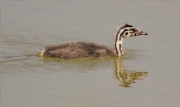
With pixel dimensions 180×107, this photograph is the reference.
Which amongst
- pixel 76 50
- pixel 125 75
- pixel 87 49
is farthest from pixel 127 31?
pixel 125 75

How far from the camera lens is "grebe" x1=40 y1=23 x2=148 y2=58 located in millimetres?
15438

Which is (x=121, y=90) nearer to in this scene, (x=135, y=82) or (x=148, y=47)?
(x=135, y=82)

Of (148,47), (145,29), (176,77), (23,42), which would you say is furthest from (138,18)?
(176,77)

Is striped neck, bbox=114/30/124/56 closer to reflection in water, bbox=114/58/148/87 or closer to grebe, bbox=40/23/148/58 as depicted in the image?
grebe, bbox=40/23/148/58

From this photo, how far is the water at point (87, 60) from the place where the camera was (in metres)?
12.3

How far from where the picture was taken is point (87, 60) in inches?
617

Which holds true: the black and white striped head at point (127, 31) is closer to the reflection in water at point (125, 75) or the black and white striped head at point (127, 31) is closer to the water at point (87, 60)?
the water at point (87, 60)

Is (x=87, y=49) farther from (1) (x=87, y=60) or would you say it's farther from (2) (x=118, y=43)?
(2) (x=118, y=43)

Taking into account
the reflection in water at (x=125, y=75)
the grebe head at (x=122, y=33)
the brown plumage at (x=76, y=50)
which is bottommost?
the reflection in water at (x=125, y=75)

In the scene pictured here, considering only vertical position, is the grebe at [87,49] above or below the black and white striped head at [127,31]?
below

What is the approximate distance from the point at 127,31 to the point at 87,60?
1566 mm

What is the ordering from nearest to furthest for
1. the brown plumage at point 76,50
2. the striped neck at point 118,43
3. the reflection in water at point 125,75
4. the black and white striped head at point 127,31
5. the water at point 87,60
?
1. the water at point 87,60
2. the reflection in water at point 125,75
3. the brown plumage at point 76,50
4. the striped neck at point 118,43
5. the black and white striped head at point 127,31

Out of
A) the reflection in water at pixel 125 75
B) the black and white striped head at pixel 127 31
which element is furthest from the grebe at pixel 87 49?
the reflection in water at pixel 125 75

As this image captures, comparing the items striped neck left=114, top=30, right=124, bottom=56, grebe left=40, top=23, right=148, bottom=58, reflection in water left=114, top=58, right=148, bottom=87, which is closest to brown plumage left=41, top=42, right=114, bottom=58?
grebe left=40, top=23, right=148, bottom=58
